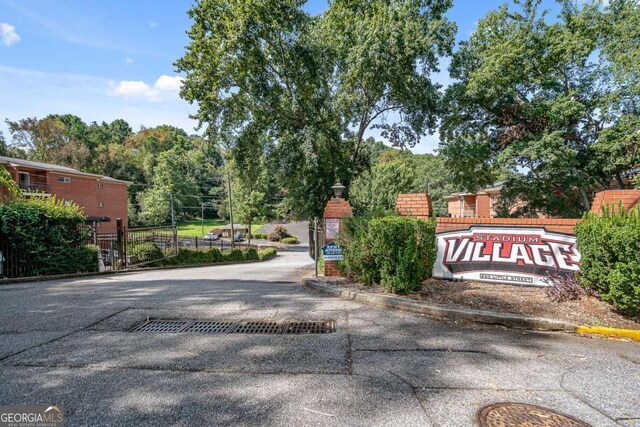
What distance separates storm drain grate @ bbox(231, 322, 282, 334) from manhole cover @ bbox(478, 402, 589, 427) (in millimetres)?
2594

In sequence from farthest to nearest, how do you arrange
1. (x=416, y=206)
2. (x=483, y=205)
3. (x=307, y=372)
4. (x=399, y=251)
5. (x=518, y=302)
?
(x=483, y=205) → (x=416, y=206) → (x=399, y=251) → (x=518, y=302) → (x=307, y=372)

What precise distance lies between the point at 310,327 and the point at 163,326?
6.73 feet

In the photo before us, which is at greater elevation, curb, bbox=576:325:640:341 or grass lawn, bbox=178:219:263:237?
grass lawn, bbox=178:219:263:237

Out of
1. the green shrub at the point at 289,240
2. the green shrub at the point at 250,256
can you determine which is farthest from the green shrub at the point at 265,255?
the green shrub at the point at 289,240

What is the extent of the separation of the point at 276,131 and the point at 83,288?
13550mm

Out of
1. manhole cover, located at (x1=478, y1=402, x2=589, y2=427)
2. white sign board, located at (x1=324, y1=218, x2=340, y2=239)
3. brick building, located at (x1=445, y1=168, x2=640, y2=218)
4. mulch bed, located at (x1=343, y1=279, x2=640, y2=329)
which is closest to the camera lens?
manhole cover, located at (x1=478, y1=402, x2=589, y2=427)

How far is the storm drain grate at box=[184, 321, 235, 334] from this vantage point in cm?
442

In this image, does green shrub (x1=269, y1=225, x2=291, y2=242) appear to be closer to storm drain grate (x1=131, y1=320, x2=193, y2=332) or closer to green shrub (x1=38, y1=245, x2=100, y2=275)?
green shrub (x1=38, y1=245, x2=100, y2=275)

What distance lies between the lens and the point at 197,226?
65.5m

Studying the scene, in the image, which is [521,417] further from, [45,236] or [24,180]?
[24,180]

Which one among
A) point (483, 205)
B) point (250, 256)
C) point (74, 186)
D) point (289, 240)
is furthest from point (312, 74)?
point (289, 240)

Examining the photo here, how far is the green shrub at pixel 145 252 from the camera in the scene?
603 inches

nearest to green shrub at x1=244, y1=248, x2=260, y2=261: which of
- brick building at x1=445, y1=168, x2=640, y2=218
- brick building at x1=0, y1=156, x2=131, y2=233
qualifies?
brick building at x1=0, y1=156, x2=131, y2=233

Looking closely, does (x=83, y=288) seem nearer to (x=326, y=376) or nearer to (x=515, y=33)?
(x=326, y=376)
